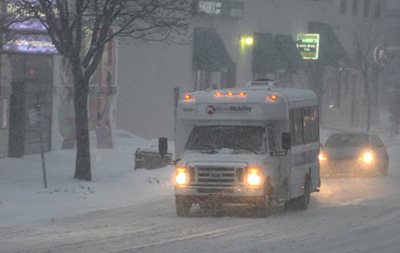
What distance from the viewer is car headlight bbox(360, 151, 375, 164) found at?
25406 mm

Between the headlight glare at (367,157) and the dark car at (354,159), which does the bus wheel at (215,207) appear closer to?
the dark car at (354,159)

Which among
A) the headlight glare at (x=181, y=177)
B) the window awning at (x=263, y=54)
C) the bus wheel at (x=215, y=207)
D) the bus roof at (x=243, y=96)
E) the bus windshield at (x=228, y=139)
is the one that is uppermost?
the window awning at (x=263, y=54)

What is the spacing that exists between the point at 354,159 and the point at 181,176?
36.2ft

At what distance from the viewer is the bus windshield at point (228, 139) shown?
15.9 metres

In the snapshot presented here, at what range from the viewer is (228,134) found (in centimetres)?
1609

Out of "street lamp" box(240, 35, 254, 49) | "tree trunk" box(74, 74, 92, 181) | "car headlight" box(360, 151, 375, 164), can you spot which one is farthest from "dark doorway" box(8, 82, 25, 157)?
"street lamp" box(240, 35, 254, 49)

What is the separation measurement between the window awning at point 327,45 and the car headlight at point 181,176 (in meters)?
37.1

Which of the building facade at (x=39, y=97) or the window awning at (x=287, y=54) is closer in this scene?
the building facade at (x=39, y=97)

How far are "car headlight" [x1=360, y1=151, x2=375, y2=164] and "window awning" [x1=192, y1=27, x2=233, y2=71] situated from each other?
51.2ft

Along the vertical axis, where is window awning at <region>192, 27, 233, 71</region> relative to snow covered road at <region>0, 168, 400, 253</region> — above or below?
above

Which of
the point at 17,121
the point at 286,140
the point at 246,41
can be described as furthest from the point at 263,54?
the point at 286,140

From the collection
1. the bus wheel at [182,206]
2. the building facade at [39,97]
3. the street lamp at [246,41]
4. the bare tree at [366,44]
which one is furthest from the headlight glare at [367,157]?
the bare tree at [366,44]

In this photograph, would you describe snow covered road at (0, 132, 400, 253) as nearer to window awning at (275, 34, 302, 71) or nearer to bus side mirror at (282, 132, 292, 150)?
bus side mirror at (282, 132, 292, 150)

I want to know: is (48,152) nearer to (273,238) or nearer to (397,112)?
(273,238)
